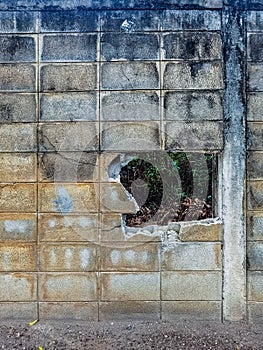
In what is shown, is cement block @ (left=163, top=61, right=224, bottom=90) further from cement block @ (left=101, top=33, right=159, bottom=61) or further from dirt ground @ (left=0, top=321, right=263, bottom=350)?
dirt ground @ (left=0, top=321, right=263, bottom=350)

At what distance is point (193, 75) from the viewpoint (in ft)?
11.0

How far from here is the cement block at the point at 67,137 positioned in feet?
11.1

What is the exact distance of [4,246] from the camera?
3.41 m

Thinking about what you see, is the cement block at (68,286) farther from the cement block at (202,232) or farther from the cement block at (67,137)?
the cement block at (67,137)

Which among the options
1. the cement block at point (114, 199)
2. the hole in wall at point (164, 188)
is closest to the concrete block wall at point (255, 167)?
the cement block at point (114, 199)

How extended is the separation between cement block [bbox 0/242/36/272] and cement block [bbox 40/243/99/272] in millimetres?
87

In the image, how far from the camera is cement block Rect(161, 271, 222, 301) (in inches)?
134

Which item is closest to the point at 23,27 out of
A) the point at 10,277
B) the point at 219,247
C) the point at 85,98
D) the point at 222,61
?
the point at 85,98

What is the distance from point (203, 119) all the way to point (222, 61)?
1.70ft

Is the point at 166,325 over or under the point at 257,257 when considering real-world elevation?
under

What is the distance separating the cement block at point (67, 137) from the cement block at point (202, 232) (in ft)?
3.50

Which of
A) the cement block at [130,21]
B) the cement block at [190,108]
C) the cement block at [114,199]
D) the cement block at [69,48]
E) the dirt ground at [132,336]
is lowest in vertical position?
the dirt ground at [132,336]

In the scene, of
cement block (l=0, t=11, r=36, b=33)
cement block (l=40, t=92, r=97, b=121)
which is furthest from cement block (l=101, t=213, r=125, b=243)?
cement block (l=0, t=11, r=36, b=33)

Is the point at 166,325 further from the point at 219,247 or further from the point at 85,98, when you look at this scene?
the point at 85,98
